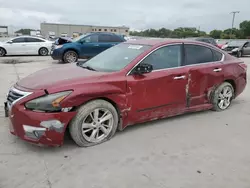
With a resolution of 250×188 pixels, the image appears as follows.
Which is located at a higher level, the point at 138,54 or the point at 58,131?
the point at 138,54

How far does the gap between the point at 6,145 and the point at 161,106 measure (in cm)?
247

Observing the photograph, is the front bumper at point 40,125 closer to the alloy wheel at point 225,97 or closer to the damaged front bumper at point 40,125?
the damaged front bumper at point 40,125

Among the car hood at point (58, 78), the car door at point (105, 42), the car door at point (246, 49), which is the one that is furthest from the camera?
the car door at point (246, 49)

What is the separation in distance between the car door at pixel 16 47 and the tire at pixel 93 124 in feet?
47.6

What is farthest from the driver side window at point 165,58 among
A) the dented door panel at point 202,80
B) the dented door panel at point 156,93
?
the dented door panel at point 202,80

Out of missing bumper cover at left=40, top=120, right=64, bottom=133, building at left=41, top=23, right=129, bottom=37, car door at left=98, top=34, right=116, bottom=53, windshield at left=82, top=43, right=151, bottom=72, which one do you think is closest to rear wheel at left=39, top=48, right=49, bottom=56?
car door at left=98, top=34, right=116, bottom=53

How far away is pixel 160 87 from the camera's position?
14.0 feet

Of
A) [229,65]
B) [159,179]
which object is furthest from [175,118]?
[159,179]

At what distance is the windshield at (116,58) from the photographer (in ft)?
13.7

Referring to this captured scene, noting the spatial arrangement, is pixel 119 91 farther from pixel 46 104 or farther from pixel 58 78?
pixel 46 104

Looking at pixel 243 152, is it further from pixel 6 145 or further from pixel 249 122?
pixel 6 145

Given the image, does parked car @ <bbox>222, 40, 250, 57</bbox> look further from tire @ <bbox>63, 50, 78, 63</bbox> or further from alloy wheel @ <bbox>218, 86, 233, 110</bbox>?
alloy wheel @ <bbox>218, 86, 233, 110</bbox>

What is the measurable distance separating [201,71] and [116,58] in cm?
163

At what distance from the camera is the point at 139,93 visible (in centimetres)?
404
